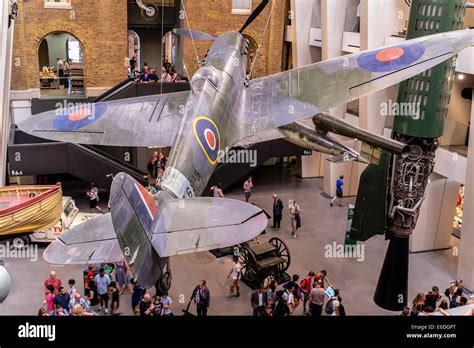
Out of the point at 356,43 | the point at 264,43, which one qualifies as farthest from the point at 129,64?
the point at 356,43

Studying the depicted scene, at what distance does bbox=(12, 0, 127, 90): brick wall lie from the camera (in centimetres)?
2080

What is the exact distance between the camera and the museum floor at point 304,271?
1292 cm

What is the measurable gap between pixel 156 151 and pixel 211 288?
10468 millimetres

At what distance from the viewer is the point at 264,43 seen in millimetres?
23875

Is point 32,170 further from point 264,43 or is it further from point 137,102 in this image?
point 264,43

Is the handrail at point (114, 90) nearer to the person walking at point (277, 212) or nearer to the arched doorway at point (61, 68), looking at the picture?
the arched doorway at point (61, 68)

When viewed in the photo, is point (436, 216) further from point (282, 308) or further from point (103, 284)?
point (103, 284)

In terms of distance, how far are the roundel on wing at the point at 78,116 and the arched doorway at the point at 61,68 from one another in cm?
1073

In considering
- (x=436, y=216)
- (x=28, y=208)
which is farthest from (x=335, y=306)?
(x=28, y=208)

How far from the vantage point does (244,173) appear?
66.4 feet

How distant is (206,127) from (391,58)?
3.81 meters

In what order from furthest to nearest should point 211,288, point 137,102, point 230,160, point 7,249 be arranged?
1. point 230,160
2. point 7,249
3. point 211,288
4. point 137,102

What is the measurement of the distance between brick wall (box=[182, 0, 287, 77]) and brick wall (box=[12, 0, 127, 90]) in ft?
8.62

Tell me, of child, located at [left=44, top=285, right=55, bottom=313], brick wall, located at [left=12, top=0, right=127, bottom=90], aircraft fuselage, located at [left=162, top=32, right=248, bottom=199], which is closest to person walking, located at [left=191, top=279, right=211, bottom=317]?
aircraft fuselage, located at [left=162, top=32, right=248, bottom=199]
